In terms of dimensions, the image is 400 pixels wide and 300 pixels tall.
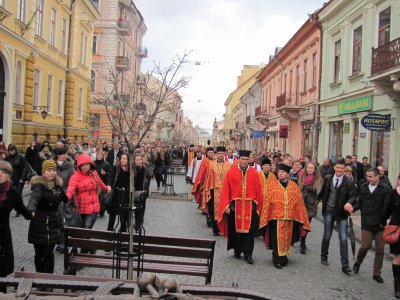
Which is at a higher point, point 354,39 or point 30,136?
point 354,39

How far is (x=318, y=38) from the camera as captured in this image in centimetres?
2375

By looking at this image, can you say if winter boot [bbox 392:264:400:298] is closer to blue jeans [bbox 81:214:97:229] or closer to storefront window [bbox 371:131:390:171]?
blue jeans [bbox 81:214:97:229]

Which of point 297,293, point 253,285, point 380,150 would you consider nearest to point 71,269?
point 253,285

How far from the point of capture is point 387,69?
14.1 m

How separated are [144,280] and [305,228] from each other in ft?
19.2

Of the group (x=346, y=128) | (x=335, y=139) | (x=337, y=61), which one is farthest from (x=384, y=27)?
(x=335, y=139)

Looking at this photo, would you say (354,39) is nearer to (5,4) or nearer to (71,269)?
(5,4)

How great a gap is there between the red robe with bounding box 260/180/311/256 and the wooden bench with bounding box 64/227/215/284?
2935mm

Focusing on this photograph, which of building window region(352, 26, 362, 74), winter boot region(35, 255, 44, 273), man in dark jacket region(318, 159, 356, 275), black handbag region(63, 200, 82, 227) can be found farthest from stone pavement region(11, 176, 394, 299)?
building window region(352, 26, 362, 74)

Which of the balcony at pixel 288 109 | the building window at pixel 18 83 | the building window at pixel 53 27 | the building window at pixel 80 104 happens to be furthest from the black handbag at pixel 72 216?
the building window at pixel 80 104

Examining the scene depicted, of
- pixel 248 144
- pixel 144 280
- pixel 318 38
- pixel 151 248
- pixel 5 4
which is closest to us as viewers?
pixel 144 280

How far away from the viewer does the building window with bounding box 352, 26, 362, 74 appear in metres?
18.6

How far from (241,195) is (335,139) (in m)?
14.0

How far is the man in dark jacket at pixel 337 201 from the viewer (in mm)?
7637
